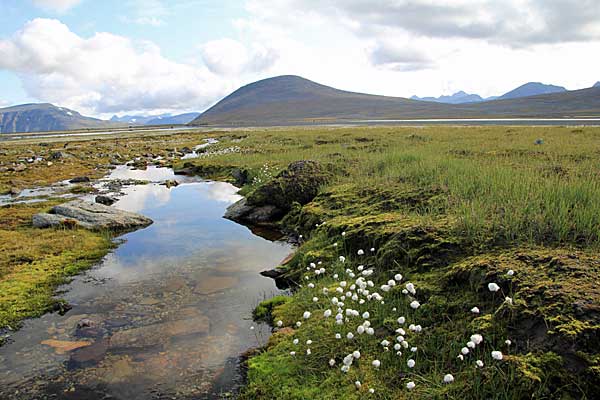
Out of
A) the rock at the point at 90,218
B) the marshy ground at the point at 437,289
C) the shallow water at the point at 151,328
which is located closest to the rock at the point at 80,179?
the rock at the point at 90,218

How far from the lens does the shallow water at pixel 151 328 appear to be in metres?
7.05

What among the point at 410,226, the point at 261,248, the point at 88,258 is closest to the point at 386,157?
the point at 261,248

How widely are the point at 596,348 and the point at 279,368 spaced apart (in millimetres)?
4639

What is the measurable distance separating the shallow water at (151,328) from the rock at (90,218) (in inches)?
83.3

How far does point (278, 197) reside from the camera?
18.4 m

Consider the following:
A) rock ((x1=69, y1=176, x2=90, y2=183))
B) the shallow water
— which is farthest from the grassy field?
rock ((x1=69, y1=176, x2=90, y2=183))

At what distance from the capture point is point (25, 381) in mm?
7109

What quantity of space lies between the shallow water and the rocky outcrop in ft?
9.14

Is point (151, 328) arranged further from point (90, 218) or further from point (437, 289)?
point (90, 218)

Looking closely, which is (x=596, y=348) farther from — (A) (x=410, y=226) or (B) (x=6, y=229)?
(B) (x=6, y=229)

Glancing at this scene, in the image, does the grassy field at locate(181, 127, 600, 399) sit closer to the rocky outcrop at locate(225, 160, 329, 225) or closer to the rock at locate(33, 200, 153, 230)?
the rocky outcrop at locate(225, 160, 329, 225)

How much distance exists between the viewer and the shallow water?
23.1ft

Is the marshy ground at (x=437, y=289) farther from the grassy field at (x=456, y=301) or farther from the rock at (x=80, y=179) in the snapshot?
the rock at (x=80, y=179)

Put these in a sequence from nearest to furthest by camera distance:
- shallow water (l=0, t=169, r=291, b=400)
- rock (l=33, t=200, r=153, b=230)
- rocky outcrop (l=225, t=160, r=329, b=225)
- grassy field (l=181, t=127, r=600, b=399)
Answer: grassy field (l=181, t=127, r=600, b=399) → shallow water (l=0, t=169, r=291, b=400) → rock (l=33, t=200, r=153, b=230) → rocky outcrop (l=225, t=160, r=329, b=225)
